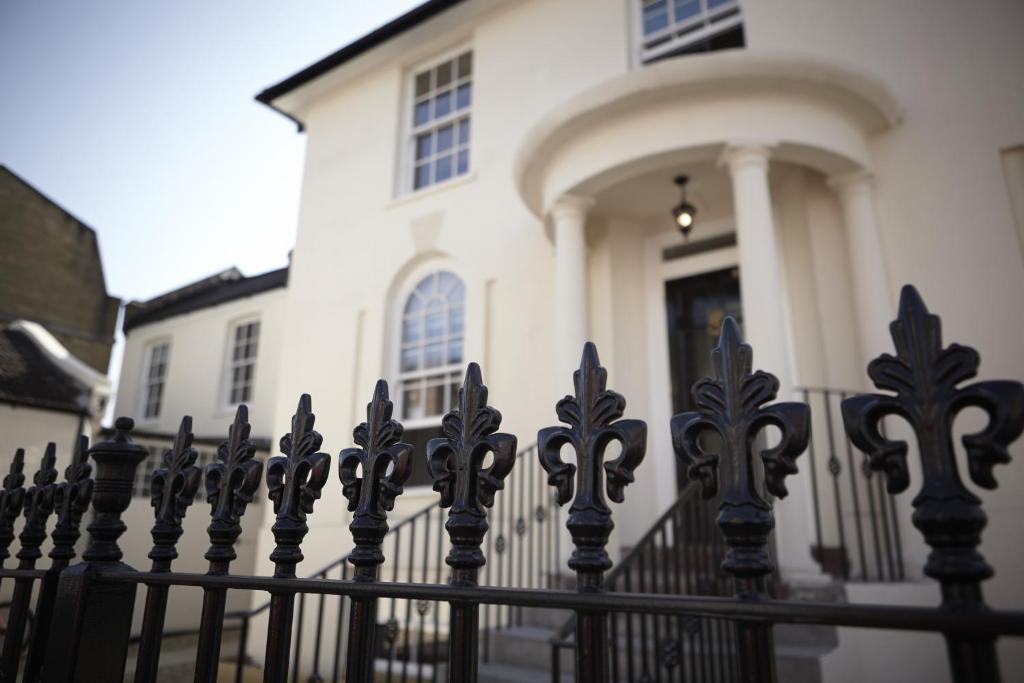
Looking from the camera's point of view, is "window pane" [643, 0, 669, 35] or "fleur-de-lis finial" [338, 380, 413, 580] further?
"window pane" [643, 0, 669, 35]

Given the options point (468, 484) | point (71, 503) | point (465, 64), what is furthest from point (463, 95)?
Answer: point (468, 484)

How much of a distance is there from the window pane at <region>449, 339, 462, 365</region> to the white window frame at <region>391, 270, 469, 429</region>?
0.23ft

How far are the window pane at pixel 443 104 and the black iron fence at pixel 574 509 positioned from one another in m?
8.53

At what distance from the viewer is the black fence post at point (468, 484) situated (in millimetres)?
1098

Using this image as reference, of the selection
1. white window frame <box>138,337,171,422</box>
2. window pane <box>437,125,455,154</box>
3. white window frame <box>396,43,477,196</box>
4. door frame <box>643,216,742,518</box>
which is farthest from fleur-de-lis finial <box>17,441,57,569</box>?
white window frame <box>138,337,171,422</box>

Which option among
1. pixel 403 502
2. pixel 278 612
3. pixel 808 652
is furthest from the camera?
pixel 403 502

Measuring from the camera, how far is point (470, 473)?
1146mm

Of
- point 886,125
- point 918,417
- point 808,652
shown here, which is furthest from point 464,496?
point 886,125

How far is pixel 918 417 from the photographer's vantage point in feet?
2.68

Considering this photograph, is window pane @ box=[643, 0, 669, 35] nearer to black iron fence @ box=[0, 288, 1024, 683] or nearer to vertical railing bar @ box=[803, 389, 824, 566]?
vertical railing bar @ box=[803, 389, 824, 566]

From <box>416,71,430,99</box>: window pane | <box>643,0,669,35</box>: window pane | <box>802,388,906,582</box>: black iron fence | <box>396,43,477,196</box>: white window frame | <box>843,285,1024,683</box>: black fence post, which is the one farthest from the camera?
<box>416,71,430,99</box>: window pane

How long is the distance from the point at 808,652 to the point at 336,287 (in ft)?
24.8

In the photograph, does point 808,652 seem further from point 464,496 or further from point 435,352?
point 435,352

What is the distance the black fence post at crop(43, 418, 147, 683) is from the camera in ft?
5.20
